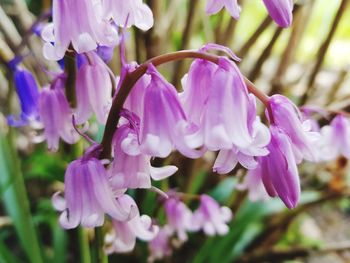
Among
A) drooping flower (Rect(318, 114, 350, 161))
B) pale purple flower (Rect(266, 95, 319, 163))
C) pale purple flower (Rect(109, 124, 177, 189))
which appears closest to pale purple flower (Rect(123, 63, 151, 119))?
pale purple flower (Rect(109, 124, 177, 189))

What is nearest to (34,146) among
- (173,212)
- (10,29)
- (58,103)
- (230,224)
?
(10,29)

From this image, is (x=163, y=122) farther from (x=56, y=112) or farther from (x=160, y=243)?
(x=160, y=243)

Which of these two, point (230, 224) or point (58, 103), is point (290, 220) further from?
point (58, 103)

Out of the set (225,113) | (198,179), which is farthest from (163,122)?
(198,179)

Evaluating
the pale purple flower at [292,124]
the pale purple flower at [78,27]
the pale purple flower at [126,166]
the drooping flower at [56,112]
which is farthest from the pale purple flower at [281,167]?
the drooping flower at [56,112]

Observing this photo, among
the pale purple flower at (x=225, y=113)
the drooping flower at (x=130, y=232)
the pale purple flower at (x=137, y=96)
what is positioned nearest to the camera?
the pale purple flower at (x=225, y=113)

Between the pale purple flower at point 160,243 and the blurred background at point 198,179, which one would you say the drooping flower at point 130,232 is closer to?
the blurred background at point 198,179
